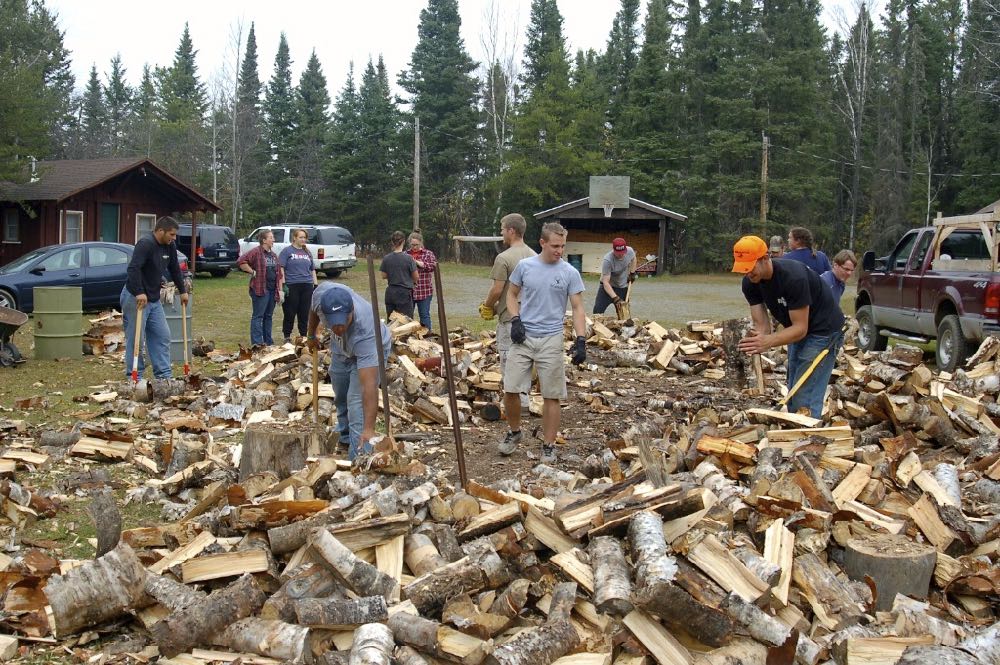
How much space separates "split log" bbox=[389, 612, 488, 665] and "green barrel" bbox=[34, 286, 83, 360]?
382 inches

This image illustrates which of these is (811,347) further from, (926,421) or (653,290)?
(653,290)

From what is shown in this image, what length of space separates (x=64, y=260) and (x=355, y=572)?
1490 centimetres

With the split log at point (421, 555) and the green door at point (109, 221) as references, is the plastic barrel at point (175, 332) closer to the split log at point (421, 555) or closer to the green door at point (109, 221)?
the split log at point (421, 555)

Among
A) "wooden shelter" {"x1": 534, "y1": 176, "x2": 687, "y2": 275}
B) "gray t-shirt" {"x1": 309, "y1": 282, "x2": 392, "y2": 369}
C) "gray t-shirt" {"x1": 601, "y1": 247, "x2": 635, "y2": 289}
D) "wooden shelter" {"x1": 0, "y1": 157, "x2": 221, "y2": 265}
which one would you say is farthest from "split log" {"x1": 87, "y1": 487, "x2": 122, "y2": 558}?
"wooden shelter" {"x1": 534, "y1": 176, "x2": 687, "y2": 275}

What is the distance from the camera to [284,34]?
203ft

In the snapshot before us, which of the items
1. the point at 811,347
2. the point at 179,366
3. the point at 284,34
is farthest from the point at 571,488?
the point at 284,34

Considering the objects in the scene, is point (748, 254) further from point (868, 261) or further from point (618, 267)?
point (868, 261)

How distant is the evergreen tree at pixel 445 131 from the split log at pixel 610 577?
43270 mm

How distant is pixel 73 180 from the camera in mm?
24922

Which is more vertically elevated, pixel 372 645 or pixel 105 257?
pixel 105 257

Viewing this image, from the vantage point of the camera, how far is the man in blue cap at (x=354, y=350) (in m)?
6.31

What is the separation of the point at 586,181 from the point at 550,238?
3764cm

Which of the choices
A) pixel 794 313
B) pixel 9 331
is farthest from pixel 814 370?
pixel 9 331

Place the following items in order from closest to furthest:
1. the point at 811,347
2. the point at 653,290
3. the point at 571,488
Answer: the point at 571,488, the point at 811,347, the point at 653,290
